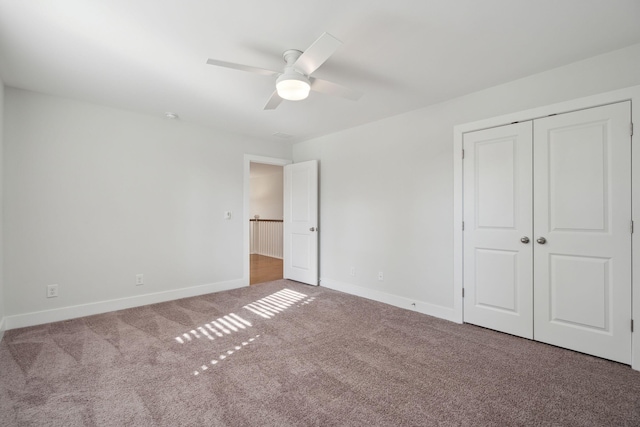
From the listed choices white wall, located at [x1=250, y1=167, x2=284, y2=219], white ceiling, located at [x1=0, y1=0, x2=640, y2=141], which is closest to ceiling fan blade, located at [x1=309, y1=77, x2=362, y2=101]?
white ceiling, located at [x1=0, y1=0, x2=640, y2=141]

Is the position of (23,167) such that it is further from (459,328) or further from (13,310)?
(459,328)

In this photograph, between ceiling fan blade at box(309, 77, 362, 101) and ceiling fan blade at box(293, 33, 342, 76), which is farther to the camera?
ceiling fan blade at box(309, 77, 362, 101)

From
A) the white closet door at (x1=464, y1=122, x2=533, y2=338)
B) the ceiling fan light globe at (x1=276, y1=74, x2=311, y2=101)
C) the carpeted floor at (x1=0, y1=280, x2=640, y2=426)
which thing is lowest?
the carpeted floor at (x1=0, y1=280, x2=640, y2=426)

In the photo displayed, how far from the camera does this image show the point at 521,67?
249cm

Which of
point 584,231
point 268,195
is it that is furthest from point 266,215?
point 584,231

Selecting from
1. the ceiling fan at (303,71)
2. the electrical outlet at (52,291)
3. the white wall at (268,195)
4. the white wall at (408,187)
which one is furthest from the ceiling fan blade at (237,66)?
the white wall at (268,195)

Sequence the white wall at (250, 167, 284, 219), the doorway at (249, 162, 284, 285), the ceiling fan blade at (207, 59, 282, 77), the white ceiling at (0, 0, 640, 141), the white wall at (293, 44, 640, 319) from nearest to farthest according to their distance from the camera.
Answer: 1. the white ceiling at (0, 0, 640, 141)
2. the ceiling fan blade at (207, 59, 282, 77)
3. the white wall at (293, 44, 640, 319)
4. the doorway at (249, 162, 284, 285)
5. the white wall at (250, 167, 284, 219)

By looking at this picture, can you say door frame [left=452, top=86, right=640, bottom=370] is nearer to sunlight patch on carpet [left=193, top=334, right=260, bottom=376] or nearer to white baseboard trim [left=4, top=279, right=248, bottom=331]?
sunlight patch on carpet [left=193, top=334, right=260, bottom=376]

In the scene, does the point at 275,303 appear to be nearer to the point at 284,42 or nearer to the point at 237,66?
the point at 237,66

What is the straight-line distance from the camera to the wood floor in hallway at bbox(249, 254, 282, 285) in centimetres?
524

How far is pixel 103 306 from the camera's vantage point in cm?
335

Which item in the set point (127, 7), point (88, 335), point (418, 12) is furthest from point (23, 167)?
point (418, 12)

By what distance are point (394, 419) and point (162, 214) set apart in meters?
3.51

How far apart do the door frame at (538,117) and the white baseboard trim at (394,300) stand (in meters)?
0.11
